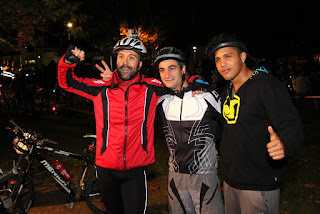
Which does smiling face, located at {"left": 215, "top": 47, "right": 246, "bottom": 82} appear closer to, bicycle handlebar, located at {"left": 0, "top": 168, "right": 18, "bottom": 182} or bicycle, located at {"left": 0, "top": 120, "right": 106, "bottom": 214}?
bicycle, located at {"left": 0, "top": 120, "right": 106, "bottom": 214}

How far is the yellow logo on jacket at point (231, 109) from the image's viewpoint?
2.83 m

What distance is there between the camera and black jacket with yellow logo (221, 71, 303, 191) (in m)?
2.51

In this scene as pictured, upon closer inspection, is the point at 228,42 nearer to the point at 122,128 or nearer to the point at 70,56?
the point at 122,128

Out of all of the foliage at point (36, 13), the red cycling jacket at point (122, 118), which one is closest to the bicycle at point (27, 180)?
the red cycling jacket at point (122, 118)

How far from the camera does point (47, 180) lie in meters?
6.97

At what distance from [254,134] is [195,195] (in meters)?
0.96

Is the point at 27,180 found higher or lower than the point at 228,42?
lower

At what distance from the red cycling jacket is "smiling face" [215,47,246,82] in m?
0.92

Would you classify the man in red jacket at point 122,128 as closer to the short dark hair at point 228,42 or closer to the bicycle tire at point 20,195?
the short dark hair at point 228,42

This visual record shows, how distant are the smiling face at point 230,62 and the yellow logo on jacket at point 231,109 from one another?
0.23m

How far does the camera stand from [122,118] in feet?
11.0

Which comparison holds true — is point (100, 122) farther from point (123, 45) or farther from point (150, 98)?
point (123, 45)

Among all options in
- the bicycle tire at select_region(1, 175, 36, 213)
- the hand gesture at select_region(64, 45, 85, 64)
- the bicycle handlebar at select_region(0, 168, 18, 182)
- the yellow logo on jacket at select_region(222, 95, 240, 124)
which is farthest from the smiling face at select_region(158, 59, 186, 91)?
the bicycle tire at select_region(1, 175, 36, 213)

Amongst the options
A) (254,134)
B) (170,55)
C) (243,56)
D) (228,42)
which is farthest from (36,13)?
(254,134)
